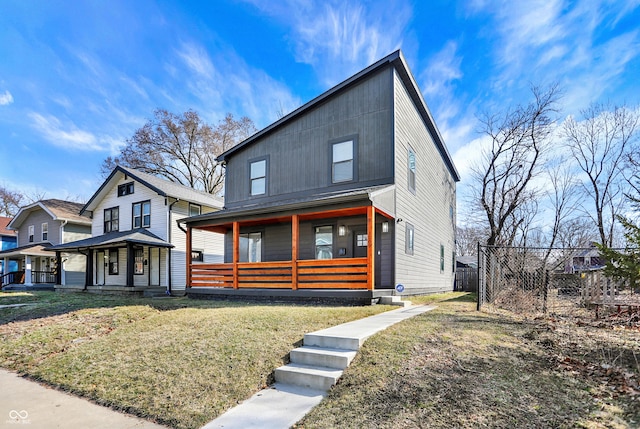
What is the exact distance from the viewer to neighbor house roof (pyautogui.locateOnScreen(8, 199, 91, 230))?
2188 cm

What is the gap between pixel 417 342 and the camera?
4492 millimetres

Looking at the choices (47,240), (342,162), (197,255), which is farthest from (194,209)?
(47,240)

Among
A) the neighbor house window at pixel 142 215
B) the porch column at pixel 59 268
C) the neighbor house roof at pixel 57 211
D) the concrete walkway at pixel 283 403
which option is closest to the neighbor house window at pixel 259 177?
the neighbor house window at pixel 142 215

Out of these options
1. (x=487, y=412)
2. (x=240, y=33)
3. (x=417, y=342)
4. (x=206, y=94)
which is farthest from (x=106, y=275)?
(x=487, y=412)

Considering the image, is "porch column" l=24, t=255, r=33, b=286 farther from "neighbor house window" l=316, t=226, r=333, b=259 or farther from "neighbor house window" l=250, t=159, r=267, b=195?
"neighbor house window" l=316, t=226, r=333, b=259

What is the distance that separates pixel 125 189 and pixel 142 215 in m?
2.27

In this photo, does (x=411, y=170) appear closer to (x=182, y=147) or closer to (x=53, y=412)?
(x=53, y=412)

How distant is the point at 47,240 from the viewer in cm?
2294

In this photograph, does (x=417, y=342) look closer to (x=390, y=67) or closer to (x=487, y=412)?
(x=487, y=412)

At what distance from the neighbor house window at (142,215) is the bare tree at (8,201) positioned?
27996 millimetres

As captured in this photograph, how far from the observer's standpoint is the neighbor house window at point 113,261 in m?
19.7

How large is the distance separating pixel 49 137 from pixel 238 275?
27.1 metres

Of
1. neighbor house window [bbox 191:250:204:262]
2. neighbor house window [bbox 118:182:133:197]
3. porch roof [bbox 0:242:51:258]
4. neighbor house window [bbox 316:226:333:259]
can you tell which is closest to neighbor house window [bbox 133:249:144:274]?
neighbor house window [bbox 191:250:204:262]

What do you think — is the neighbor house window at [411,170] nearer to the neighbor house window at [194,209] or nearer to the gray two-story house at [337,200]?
the gray two-story house at [337,200]
